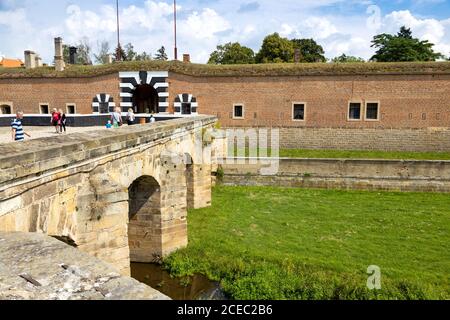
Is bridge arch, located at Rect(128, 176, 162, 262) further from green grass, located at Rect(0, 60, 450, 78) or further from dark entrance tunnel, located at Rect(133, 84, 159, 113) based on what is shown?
dark entrance tunnel, located at Rect(133, 84, 159, 113)

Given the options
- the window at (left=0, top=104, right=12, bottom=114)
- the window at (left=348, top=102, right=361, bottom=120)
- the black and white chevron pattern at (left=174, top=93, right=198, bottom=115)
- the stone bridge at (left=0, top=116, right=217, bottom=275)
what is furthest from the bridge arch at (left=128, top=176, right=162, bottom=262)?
the window at (left=0, top=104, right=12, bottom=114)

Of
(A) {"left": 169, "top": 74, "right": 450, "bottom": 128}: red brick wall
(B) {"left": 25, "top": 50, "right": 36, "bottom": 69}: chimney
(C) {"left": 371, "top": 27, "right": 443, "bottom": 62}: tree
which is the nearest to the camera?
(A) {"left": 169, "top": 74, "right": 450, "bottom": 128}: red brick wall

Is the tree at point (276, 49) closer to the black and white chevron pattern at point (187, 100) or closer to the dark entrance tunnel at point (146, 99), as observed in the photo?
the dark entrance tunnel at point (146, 99)

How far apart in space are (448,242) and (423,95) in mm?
13386

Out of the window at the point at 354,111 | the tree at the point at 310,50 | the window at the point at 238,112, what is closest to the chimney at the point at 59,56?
the window at the point at 238,112

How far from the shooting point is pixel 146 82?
24266mm

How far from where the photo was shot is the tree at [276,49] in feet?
128

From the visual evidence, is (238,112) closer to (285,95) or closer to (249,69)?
(249,69)

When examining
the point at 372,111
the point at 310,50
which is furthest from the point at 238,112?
the point at 310,50

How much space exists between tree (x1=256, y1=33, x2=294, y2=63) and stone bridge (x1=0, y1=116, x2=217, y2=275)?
29.6m

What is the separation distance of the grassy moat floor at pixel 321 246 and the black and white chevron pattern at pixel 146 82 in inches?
398

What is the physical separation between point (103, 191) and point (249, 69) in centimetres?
1872

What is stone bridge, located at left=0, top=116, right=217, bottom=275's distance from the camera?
15.1ft
